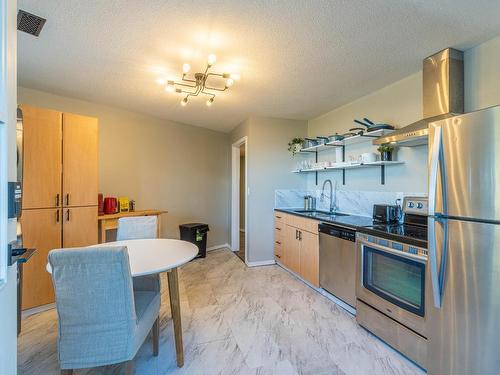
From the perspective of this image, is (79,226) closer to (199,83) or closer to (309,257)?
(199,83)

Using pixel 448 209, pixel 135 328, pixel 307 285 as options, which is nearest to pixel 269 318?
pixel 307 285

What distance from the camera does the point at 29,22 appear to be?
5.85 ft

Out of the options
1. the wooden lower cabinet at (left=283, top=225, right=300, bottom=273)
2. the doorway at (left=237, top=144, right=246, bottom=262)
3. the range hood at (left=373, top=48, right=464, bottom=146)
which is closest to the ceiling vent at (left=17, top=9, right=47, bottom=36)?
the range hood at (left=373, top=48, right=464, bottom=146)

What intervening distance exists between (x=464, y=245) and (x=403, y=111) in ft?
5.75

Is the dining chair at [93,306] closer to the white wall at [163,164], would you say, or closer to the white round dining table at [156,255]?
the white round dining table at [156,255]

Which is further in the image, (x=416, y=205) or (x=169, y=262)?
(x=416, y=205)

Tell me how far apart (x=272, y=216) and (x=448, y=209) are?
2.78 meters

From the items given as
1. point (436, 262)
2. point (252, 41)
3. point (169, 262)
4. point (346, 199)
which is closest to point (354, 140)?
point (346, 199)

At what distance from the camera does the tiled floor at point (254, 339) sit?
5.93 ft

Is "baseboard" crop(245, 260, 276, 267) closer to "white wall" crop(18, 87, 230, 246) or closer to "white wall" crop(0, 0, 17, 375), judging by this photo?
"white wall" crop(18, 87, 230, 246)

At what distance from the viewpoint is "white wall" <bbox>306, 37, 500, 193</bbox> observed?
6.62 ft

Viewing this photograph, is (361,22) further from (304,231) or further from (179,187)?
(179,187)

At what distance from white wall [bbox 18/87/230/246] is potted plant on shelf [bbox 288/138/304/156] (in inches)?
63.5

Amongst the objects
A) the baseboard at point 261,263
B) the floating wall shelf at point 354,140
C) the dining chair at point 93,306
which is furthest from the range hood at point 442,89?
the baseboard at point 261,263
